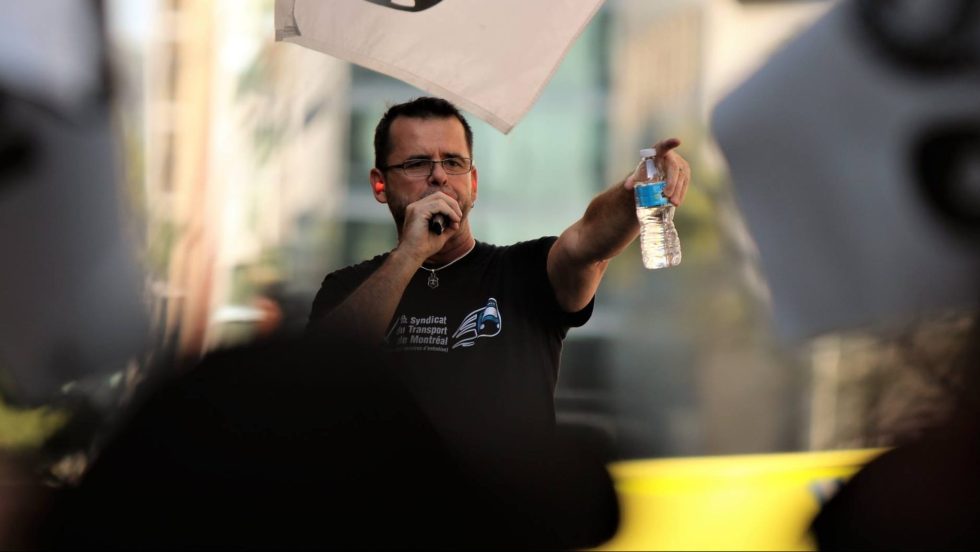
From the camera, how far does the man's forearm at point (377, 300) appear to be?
62.8 inches

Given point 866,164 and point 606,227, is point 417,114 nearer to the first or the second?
point 606,227

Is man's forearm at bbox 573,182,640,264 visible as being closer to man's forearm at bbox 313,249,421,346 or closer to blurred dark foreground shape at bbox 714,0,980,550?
man's forearm at bbox 313,249,421,346

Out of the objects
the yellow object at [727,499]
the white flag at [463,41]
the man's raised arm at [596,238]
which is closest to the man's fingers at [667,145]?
the man's raised arm at [596,238]

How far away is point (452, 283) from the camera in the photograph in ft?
6.79

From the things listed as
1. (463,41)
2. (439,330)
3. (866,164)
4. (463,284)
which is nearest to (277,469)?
(439,330)

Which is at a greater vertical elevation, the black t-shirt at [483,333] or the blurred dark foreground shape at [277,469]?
the black t-shirt at [483,333]

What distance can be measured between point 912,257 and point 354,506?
6.09ft

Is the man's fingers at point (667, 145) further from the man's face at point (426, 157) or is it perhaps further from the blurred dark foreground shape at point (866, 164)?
the blurred dark foreground shape at point (866, 164)

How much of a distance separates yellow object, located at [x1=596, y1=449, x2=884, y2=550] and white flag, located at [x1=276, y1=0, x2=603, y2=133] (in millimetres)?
698

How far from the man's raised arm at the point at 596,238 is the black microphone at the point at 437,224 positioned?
0.21 meters

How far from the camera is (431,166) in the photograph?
208 cm

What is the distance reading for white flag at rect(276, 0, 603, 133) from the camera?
6.61ft

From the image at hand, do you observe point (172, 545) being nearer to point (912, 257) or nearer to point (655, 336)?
point (912, 257)

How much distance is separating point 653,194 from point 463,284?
437 mm
